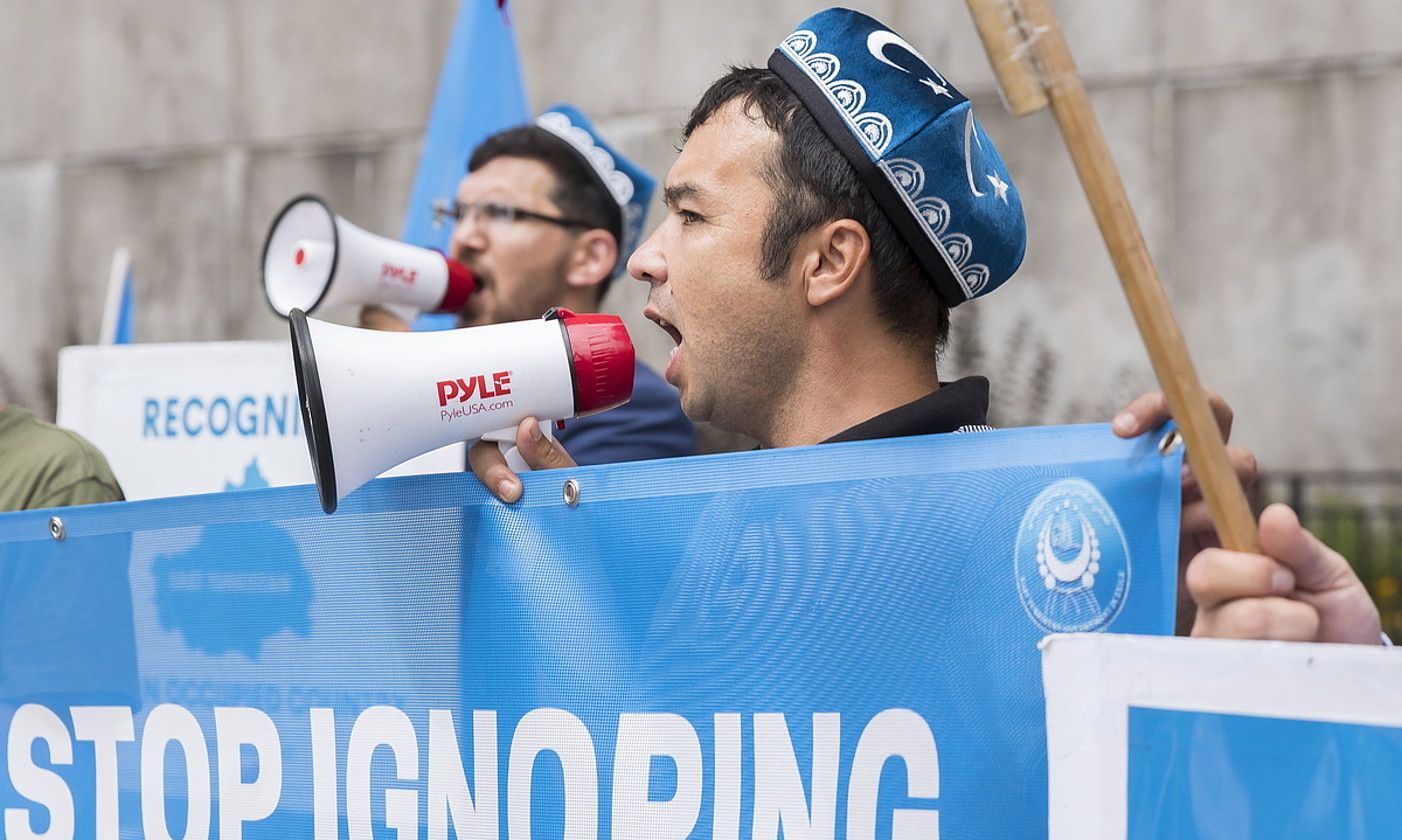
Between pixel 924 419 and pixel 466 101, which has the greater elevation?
pixel 466 101

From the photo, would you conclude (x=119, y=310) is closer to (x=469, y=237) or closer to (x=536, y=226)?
(x=469, y=237)

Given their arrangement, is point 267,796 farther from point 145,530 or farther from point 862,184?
point 862,184

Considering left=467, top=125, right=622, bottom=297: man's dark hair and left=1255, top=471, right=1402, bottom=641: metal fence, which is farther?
left=1255, top=471, right=1402, bottom=641: metal fence

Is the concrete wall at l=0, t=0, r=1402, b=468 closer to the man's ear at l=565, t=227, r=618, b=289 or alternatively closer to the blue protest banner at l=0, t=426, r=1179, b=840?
the man's ear at l=565, t=227, r=618, b=289

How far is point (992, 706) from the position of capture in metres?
1.74

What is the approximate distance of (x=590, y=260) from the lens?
13.3ft

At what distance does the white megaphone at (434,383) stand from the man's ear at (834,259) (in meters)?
0.31

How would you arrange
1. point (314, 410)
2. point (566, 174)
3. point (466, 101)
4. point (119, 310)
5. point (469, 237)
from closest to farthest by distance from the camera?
point (314, 410) → point (469, 237) → point (566, 174) → point (466, 101) → point (119, 310)

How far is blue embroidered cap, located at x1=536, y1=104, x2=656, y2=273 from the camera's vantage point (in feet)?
13.7

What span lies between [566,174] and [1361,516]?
4803 mm

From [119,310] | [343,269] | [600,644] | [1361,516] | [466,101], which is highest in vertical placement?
[466,101]

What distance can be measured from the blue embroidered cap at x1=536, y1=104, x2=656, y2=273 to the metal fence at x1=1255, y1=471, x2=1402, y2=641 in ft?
13.8

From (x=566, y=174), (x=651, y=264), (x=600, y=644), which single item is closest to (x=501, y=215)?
(x=566, y=174)

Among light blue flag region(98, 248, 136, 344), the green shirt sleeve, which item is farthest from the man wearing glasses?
light blue flag region(98, 248, 136, 344)
